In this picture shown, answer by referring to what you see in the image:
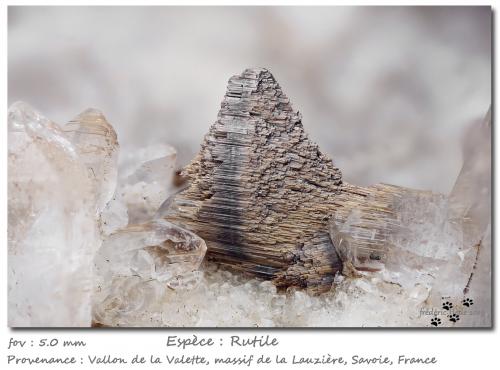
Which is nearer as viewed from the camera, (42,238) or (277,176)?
(42,238)

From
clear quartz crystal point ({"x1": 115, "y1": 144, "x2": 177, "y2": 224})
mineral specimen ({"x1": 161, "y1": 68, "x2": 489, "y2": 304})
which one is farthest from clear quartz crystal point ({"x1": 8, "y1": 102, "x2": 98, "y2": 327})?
mineral specimen ({"x1": 161, "y1": 68, "x2": 489, "y2": 304})

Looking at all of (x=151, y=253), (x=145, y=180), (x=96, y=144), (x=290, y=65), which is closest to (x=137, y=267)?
(x=151, y=253)

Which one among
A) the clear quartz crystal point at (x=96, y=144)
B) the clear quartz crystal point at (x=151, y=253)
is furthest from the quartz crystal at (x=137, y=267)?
the clear quartz crystal point at (x=96, y=144)

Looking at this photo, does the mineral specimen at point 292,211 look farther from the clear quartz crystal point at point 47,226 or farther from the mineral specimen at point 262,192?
the clear quartz crystal point at point 47,226

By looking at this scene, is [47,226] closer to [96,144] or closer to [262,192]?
[96,144]

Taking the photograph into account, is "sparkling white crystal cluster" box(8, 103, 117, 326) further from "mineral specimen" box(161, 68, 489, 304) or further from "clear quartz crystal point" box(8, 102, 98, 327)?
"mineral specimen" box(161, 68, 489, 304)
